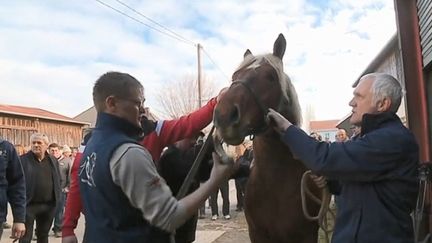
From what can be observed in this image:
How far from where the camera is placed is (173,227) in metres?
1.75

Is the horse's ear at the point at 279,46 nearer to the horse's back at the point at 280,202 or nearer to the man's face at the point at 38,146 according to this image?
the horse's back at the point at 280,202

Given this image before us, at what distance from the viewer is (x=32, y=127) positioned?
2400 cm

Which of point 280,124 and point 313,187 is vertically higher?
point 280,124

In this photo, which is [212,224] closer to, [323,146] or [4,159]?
[4,159]

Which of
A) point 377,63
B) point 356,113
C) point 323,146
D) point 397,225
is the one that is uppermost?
point 377,63

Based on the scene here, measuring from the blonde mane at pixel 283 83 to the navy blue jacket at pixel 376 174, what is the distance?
927 millimetres

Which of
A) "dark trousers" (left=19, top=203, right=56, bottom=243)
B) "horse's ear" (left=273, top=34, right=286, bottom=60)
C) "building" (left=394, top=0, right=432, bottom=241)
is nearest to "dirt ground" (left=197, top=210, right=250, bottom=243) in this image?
"dark trousers" (left=19, top=203, right=56, bottom=243)

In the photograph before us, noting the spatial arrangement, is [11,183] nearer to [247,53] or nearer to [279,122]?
[247,53]

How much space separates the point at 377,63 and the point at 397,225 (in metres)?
15.1

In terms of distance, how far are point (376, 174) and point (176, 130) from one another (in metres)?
1.42

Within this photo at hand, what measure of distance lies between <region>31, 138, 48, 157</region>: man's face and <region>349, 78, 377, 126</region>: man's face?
5339 millimetres

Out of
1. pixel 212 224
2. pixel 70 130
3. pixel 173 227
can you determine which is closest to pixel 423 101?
pixel 173 227

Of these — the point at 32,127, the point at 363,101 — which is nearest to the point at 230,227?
the point at 363,101

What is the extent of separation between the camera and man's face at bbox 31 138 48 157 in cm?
653
